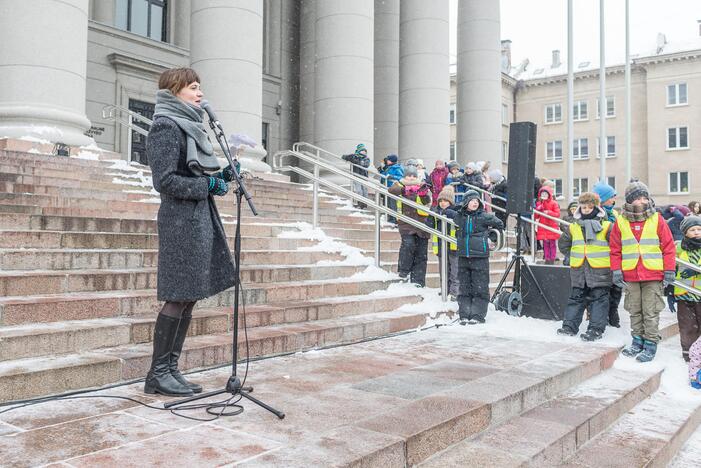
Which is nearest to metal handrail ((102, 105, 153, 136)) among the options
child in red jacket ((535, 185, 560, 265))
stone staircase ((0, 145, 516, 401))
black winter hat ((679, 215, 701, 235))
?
stone staircase ((0, 145, 516, 401))

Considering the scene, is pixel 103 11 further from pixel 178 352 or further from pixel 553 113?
pixel 553 113

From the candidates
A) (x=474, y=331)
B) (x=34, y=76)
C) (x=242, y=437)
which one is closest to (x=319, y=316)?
(x=474, y=331)

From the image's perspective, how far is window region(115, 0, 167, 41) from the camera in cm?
1750

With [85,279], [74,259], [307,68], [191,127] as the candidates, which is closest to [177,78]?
[191,127]

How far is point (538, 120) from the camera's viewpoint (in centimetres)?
5091

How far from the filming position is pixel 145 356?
4.52 metres

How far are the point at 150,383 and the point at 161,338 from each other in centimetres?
33

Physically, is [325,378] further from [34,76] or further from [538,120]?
[538,120]

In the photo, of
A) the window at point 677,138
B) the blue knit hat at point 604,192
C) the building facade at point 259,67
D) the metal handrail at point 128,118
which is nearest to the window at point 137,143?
the building facade at point 259,67

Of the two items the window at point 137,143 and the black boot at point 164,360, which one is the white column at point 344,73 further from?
the black boot at point 164,360

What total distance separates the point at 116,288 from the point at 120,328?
1010 millimetres

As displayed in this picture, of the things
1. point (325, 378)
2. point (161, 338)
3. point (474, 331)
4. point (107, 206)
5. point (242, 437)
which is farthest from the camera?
point (107, 206)

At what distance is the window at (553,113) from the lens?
164 feet

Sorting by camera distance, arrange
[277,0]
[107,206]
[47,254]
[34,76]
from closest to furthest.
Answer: [47,254] → [107,206] → [34,76] → [277,0]
